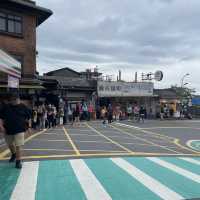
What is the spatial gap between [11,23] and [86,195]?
72.6ft

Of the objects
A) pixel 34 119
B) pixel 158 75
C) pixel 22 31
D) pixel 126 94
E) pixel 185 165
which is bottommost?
pixel 185 165

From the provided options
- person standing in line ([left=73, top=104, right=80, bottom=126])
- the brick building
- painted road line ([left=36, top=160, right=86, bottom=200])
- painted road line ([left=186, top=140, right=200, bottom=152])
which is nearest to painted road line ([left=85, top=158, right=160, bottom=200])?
painted road line ([left=36, top=160, right=86, bottom=200])

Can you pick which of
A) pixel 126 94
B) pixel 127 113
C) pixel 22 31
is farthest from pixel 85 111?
pixel 126 94

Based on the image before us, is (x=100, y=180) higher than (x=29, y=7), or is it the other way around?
(x=29, y=7)

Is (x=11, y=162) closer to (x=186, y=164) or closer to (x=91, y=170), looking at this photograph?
(x=91, y=170)

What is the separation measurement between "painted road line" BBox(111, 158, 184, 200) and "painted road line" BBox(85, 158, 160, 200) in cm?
12

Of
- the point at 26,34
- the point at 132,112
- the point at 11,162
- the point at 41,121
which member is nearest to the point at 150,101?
the point at 132,112

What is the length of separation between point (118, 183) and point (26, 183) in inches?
69.3

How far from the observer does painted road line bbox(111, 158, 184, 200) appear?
6.08 metres

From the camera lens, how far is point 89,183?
22.5 feet

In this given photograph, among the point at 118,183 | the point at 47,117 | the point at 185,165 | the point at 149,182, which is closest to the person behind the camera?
the point at 118,183

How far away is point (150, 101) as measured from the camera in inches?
1661

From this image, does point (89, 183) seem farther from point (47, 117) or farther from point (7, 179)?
point (47, 117)

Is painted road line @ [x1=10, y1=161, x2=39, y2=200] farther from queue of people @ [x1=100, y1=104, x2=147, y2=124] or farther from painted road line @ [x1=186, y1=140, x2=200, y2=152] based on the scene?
queue of people @ [x1=100, y1=104, x2=147, y2=124]
